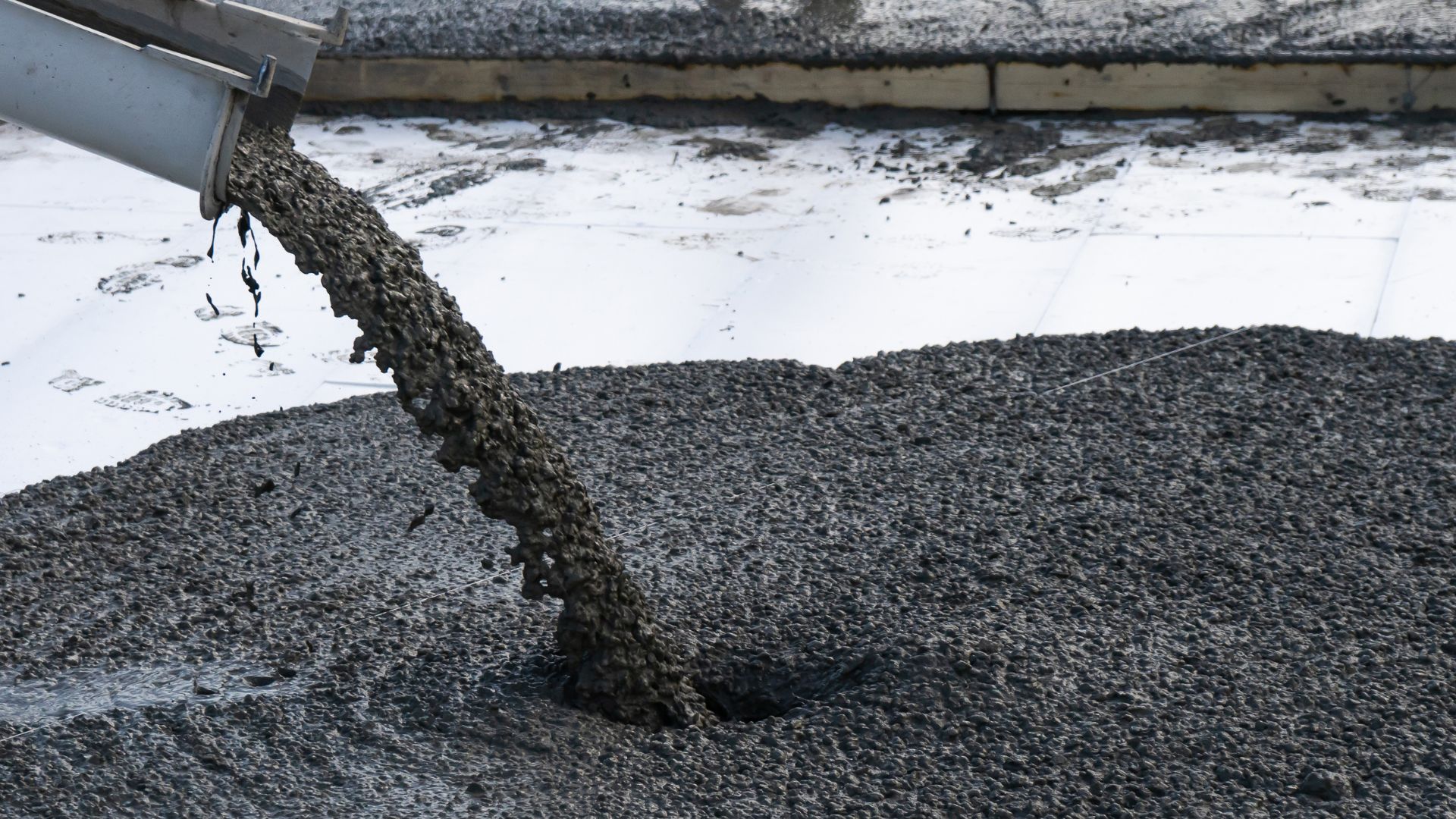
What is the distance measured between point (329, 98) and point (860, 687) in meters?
4.41

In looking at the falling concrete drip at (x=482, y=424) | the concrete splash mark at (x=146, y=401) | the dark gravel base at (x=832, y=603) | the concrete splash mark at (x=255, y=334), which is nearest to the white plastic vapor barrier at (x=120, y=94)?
the falling concrete drip at (x=482, y=424)

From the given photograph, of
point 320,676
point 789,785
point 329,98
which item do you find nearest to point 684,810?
point 789,785

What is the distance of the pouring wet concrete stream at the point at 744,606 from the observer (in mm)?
2012

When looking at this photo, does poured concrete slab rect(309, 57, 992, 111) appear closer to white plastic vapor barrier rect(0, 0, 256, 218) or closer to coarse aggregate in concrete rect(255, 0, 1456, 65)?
coarse aggregate in concrete rect(255, 0, 1456, 65)

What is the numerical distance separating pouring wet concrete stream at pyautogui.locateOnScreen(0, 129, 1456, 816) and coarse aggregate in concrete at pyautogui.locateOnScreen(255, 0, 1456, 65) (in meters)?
2.40

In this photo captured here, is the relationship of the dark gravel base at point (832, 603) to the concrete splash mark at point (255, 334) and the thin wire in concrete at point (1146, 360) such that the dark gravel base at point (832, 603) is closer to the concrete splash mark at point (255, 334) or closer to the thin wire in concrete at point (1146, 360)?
the thin wire in concrete at point (1146, 360)

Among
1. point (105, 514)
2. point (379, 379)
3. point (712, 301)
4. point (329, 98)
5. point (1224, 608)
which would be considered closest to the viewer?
point (1224, 608)

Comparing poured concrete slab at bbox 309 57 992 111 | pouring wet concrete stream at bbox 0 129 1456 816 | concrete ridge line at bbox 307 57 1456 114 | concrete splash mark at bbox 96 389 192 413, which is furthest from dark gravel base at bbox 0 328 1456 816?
poured concrete slab at bbox 309 57 992 111

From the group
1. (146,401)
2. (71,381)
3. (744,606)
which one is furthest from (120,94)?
(71,381)

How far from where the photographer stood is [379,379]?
3609 millimetres

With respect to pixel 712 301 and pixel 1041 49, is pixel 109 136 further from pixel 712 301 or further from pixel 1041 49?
pixel 1041 49

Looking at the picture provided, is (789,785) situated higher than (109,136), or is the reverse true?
(109,136)

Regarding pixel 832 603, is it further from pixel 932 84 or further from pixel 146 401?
pixel 932 84

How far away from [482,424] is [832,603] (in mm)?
612
